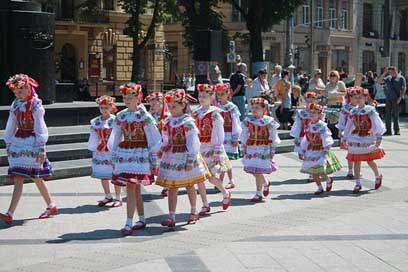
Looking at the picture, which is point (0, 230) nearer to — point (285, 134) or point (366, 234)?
point (366, 234)

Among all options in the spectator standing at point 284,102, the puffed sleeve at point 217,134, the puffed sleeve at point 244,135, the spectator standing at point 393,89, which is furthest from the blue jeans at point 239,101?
the puffed sleeve at point 217,134

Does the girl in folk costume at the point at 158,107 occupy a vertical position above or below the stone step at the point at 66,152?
above

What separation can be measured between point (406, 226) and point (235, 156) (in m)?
3.65

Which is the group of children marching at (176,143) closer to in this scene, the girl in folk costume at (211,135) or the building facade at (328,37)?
the girl in folk costume at (211,135)

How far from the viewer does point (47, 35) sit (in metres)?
16.1

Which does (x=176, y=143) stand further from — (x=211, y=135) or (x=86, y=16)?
(x=86, y=16)

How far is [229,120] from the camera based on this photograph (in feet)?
40.5

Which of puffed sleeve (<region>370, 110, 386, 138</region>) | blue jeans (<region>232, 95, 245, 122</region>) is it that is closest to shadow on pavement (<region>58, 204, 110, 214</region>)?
puffed sleeve (<region>370, 110, 386, 138</region>)

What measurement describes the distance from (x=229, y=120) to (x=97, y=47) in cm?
3164

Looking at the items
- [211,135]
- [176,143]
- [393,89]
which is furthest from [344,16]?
[176,143]

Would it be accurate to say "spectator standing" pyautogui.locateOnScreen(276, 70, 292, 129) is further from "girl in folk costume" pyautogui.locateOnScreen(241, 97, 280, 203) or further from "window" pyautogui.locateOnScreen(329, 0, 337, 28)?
"window" pyautogui.locateOnScreen(329, 0, 337, 28)

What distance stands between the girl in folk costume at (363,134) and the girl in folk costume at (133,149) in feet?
15.3

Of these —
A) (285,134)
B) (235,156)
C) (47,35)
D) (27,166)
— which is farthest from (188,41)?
(27,166)

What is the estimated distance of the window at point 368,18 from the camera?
215 feet
